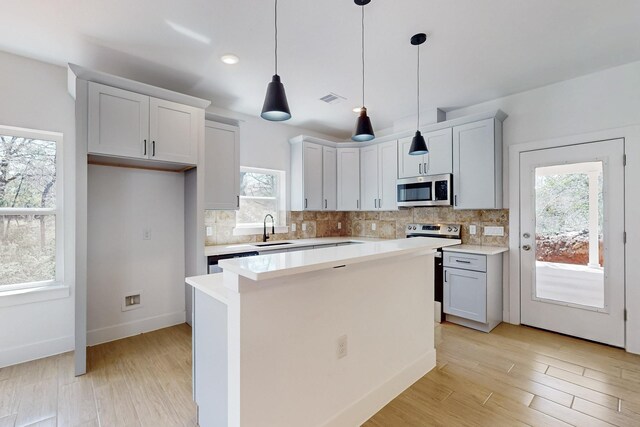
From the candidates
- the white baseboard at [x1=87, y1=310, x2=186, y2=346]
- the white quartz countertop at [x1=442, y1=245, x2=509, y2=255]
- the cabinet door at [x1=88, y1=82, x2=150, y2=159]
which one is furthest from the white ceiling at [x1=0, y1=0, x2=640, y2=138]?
the white baseboard at [x1=87, y1=310, x2=186, y2=346]

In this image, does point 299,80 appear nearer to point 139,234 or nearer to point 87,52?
point 87,52

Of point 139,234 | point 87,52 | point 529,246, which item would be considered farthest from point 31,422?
point 529,246

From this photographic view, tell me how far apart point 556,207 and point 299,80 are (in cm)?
312

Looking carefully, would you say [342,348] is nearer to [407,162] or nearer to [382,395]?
[382,395]

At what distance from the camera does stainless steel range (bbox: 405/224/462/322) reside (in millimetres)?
3639

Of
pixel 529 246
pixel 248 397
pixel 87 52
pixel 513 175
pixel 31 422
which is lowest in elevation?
pixel 31 422

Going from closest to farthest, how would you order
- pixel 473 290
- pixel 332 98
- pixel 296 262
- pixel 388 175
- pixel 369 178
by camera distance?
pixel 296 262
pixel 473 290
pixel 332 98
pixel 388 175
pixel 369 178

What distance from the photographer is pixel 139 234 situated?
3254mm

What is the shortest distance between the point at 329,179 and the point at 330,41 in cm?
252

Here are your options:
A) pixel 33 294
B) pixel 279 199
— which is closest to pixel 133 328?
pixel 33 294

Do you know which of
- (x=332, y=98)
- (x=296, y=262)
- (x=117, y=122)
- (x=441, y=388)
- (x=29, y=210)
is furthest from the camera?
(x=332, y=98)

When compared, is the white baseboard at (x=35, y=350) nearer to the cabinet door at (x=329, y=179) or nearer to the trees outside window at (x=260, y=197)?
the trees outside window at (x=260, y=197)

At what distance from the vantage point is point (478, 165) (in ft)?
11.6

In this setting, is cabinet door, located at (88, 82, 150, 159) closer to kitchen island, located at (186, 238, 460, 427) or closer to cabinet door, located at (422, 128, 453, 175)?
kitchen island, located at (186, 238, 460, 427)
